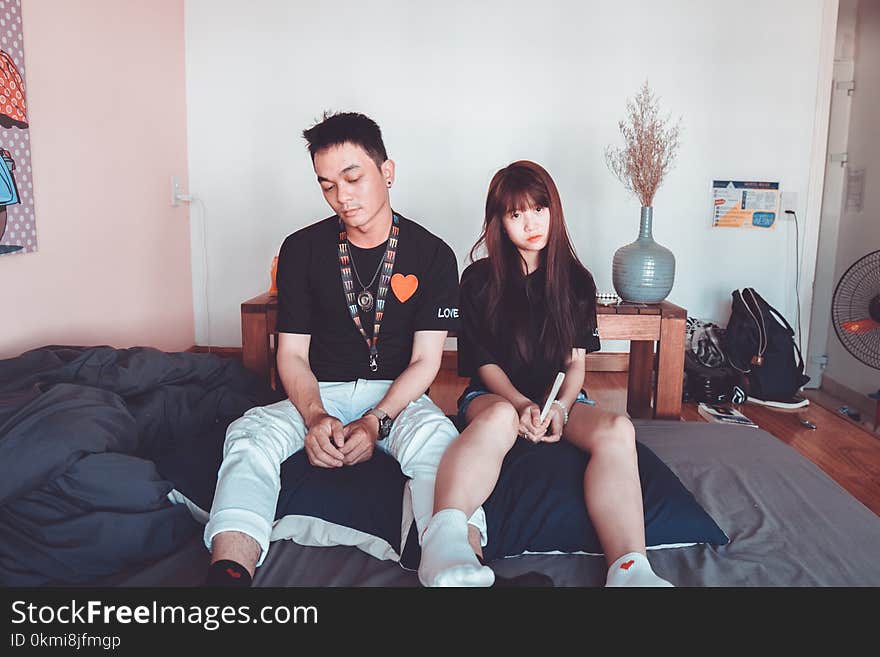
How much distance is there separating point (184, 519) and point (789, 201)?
11.2 ft

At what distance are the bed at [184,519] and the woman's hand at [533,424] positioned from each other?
0.30 meters

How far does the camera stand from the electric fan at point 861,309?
2.85m

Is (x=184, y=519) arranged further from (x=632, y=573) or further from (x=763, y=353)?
(x=763, y=353)

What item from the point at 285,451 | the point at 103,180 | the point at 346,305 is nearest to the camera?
the point at 285,451

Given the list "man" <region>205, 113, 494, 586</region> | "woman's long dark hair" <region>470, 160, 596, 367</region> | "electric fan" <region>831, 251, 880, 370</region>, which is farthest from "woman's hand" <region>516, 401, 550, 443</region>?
"electric fan" <region>831, 251, 880, 370</region>

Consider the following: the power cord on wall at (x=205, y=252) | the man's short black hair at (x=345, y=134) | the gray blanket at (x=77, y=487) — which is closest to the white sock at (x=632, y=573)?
the gray blanket at (x=77, y=487)

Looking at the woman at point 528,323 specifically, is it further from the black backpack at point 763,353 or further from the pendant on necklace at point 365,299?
the black backpack at point 763,353

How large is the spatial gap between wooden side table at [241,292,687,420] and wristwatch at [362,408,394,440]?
2.47 feet

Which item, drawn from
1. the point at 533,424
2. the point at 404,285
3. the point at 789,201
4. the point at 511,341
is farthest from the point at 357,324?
the point at 789,201

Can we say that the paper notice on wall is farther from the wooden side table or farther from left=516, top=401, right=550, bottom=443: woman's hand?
left=516, top=401, right=550, bottom=443: woman's hand

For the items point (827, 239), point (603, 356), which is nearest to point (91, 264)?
point (603, 356)

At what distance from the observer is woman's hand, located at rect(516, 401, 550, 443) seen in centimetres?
170

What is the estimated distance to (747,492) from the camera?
5.87 ft

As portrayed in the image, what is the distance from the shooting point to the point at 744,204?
12.5 ft
